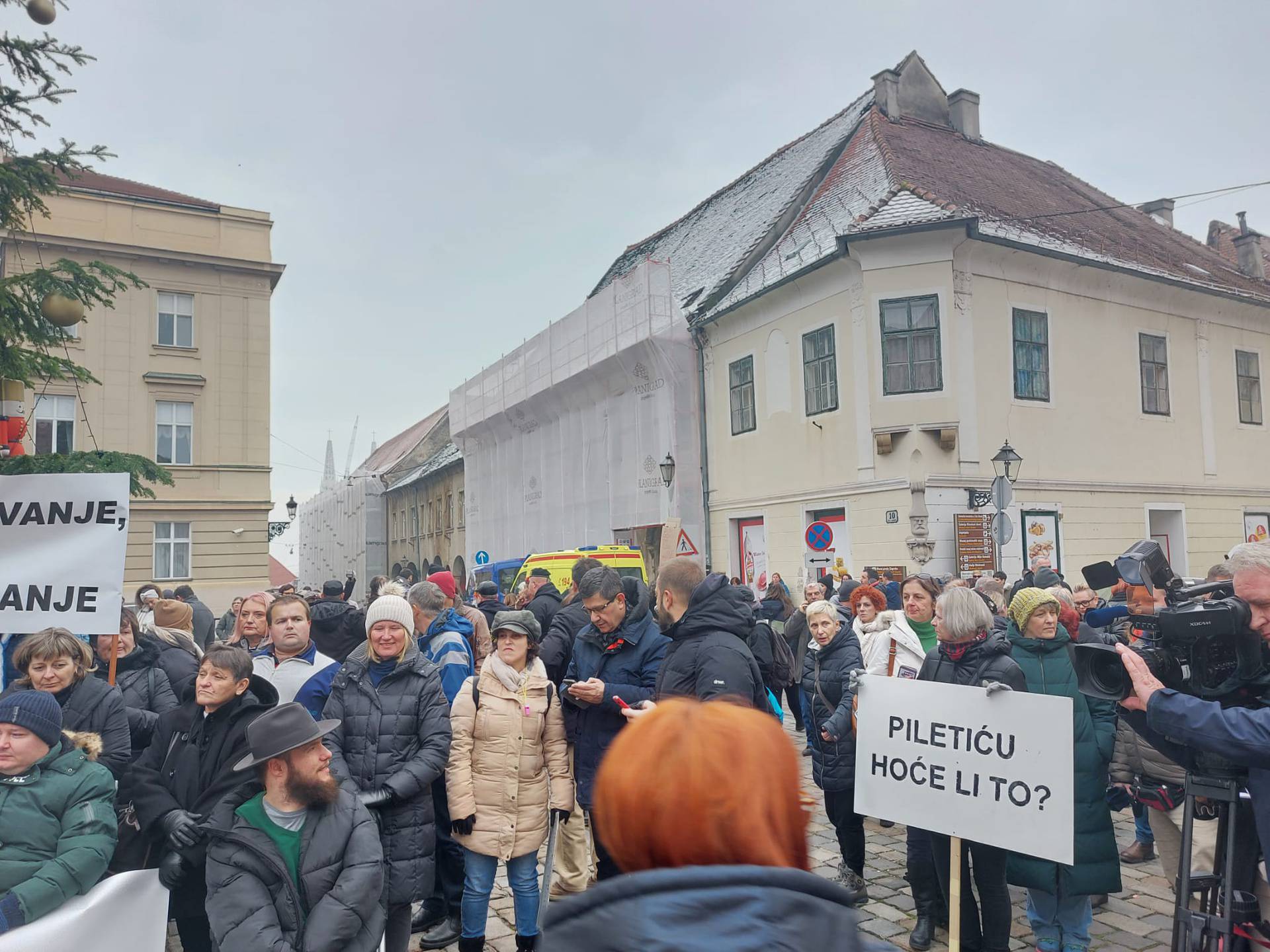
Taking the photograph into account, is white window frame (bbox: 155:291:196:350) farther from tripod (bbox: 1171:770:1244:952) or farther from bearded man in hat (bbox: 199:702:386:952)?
tripod (bbox: 1171:770:1244:952)

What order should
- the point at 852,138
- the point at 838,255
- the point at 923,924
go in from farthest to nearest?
the point at 852,138
the point at 838,255
the point at 923,924

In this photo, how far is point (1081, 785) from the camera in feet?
14.8

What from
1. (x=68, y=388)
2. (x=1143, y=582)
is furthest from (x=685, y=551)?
(x=68, y=388)

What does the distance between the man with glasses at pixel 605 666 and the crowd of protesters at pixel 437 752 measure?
0.6 inches

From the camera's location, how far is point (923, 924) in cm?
489

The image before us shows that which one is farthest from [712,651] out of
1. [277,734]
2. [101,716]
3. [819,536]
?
[819,536]

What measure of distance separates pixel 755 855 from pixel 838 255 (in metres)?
16.7

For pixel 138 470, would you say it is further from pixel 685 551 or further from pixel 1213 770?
pixel 1213 770

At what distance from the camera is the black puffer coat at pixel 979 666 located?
4.50 meters

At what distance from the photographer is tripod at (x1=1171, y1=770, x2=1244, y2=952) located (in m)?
3.12

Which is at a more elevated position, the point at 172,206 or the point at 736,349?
the point at 172,206

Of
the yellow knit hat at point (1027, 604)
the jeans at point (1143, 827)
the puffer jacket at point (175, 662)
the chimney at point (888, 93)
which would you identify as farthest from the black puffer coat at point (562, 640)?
the chimney at point (888, 93)

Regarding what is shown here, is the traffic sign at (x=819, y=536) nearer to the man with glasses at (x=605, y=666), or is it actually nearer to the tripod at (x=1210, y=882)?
the man with glasses at (x=605, y=666)

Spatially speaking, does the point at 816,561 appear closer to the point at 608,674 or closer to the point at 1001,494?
the point at 1001,494
